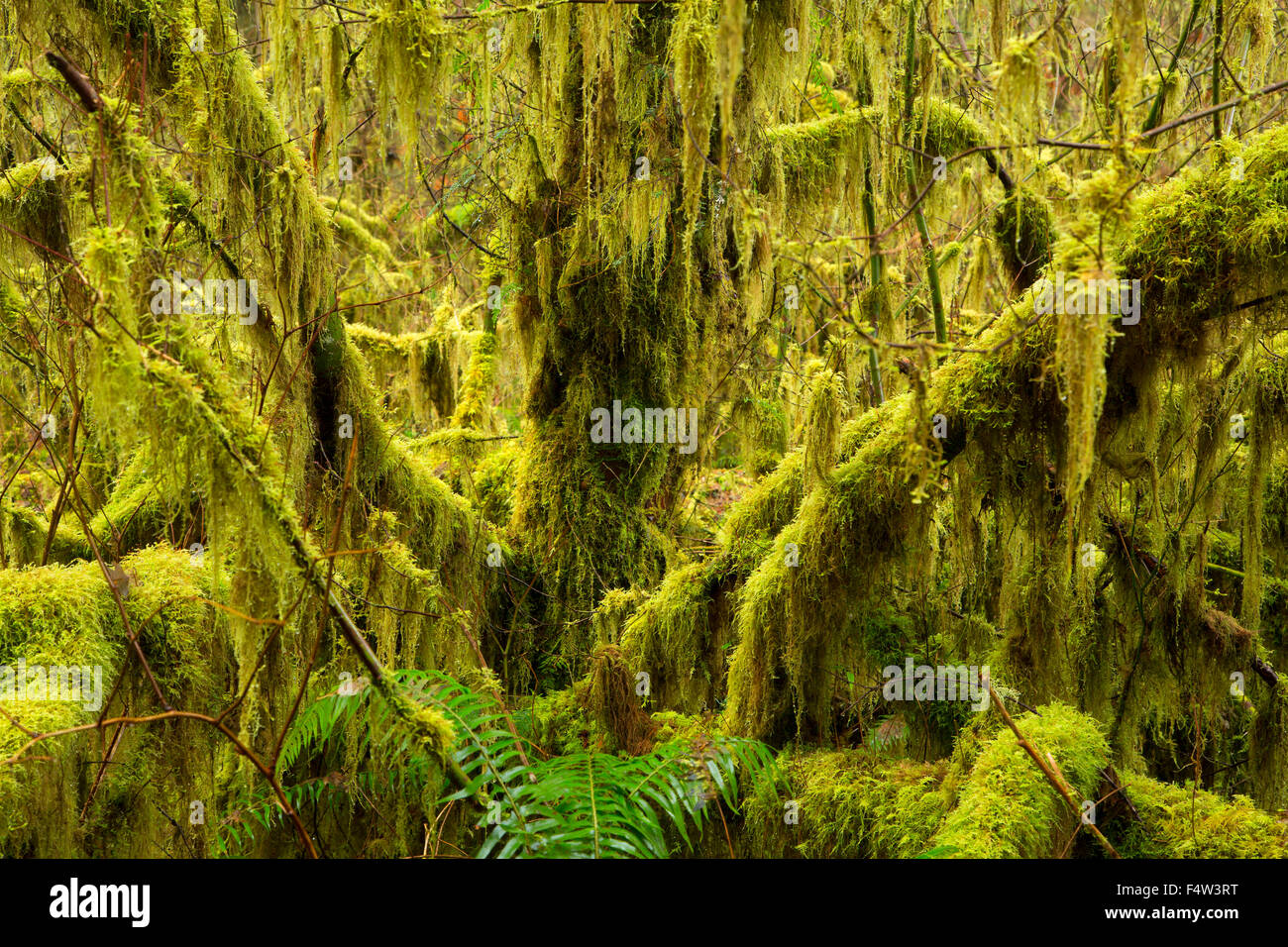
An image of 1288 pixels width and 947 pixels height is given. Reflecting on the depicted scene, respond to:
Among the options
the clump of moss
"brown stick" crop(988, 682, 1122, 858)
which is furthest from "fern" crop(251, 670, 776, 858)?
the clump of moss

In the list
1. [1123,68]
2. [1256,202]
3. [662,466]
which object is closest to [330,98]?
[662,466]

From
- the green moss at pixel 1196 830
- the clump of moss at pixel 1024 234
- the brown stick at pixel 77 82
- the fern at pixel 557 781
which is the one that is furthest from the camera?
the clump of moss at pixel 1024 234

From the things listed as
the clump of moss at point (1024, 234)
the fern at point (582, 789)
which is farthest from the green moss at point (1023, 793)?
the clump of moss at point (1024, 234)

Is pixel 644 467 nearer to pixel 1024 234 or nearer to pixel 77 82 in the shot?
pixel 1024 234

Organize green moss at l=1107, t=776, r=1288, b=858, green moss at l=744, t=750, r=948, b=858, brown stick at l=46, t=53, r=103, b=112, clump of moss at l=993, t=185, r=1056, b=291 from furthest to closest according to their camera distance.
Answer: clump of moss at l=993, t=185, r=1056, b=291
green moss at l=744, t=750, r=948, b=858
green moss at l=1107, t=776, r=1288, b=858
brown stick at l=46, t=53, r=103, b=112

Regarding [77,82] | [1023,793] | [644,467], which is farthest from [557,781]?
[644,467]

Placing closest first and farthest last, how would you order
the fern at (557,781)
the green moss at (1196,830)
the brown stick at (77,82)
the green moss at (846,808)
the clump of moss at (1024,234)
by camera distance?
1. the brown stick at (77,82)
2. the fern at (557,781)
3. the green moss at (1196,830)
4. the green moss at (846,808)
5. the clump of moss at (1024,234)

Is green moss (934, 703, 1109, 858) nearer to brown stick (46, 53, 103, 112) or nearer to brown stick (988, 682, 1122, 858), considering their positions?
brown stick (988, 682, 1122, 858)

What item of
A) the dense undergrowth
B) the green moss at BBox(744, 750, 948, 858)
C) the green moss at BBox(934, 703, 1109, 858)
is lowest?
the green moss at BBox(744, 750, 948, 858)

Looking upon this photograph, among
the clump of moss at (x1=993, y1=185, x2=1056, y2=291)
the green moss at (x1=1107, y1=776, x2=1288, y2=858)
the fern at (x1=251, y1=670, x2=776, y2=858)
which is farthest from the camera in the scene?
the clump of moss at (x1=993, y1=185, x2=1056, y2=291)

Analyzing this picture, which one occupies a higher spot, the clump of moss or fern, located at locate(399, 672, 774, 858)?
the clump of moss

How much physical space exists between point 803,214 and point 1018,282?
114 centimetres

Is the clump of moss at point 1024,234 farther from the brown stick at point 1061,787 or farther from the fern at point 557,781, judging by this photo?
the fern at point 557,781
